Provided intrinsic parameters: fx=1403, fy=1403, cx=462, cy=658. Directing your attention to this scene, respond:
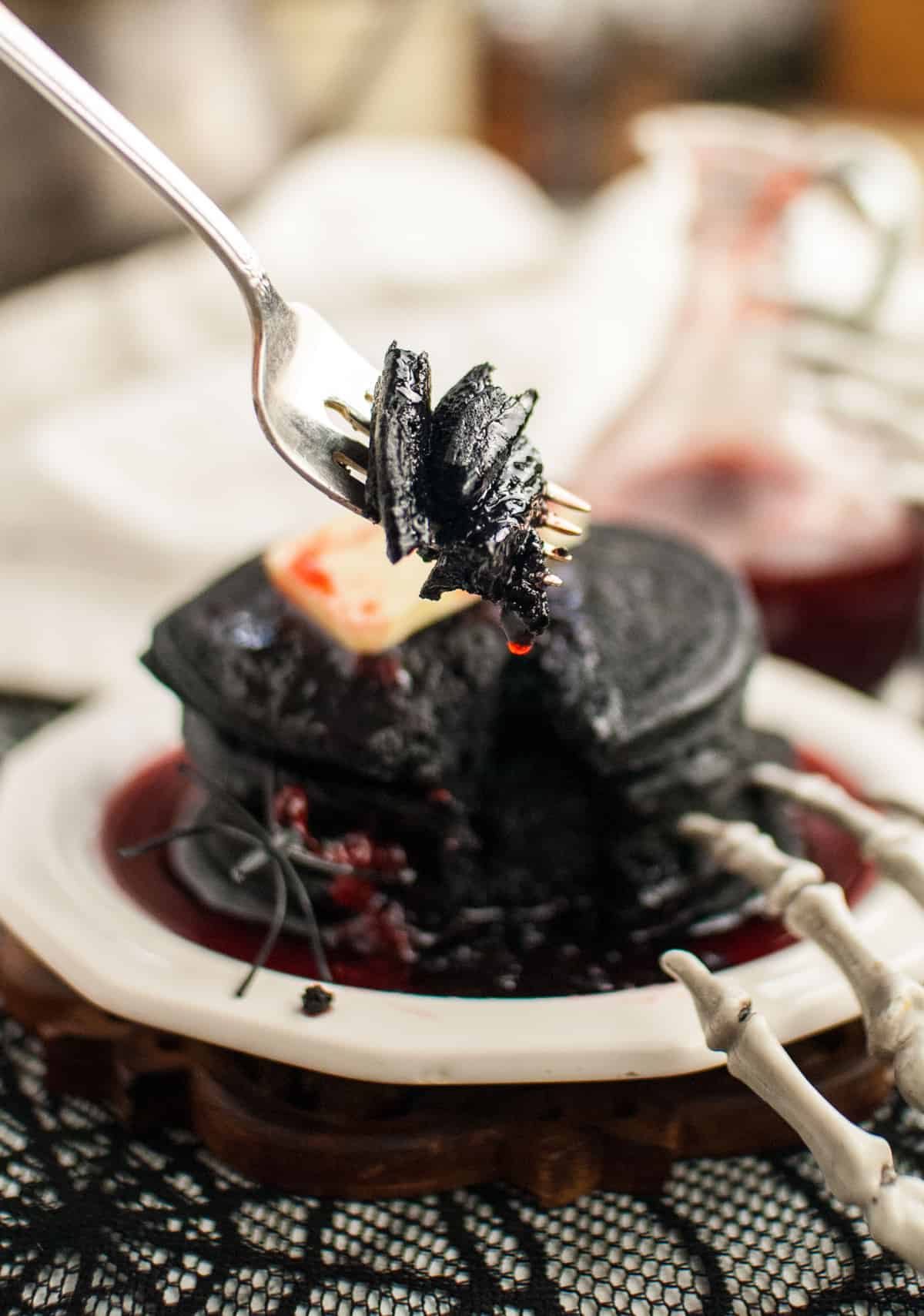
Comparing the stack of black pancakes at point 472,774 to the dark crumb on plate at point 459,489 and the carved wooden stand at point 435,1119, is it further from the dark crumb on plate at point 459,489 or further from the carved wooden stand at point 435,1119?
the dark crumb on plate at point 459,489

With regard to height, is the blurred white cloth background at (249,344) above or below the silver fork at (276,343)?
below

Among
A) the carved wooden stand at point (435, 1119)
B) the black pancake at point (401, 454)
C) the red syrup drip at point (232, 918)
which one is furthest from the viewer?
the red syrup drip at point (232, 918)

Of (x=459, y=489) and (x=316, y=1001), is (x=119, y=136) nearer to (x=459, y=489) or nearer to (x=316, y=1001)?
(x=459, y=489)

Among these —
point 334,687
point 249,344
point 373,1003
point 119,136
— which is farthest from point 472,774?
point 249,344

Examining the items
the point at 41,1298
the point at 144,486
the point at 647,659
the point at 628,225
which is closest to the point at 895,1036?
the point at 647,659

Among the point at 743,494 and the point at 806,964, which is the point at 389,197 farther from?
the point at 806,964

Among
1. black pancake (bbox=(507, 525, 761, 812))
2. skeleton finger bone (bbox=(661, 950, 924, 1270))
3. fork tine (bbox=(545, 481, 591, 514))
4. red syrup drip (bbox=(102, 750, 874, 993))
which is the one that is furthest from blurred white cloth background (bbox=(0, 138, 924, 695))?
skeleton finger bone (bbox=(661, 950, 924, 1270))

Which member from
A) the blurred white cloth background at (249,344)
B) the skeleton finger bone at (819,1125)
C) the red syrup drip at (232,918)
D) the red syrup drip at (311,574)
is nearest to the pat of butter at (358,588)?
the red syrup drip at (311,574)
